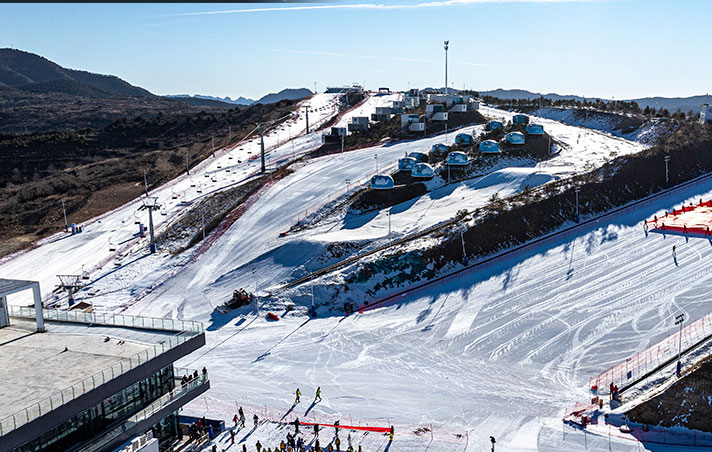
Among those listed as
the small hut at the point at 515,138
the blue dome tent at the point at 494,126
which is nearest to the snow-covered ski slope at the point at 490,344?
the small hut at the point at 515,138

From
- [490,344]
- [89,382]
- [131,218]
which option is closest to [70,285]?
[131,218]

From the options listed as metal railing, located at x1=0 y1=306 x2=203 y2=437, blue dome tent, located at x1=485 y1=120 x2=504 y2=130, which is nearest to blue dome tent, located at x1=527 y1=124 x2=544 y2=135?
blue dome tent, located at x1=485 y1=120 x2=504 y2=130

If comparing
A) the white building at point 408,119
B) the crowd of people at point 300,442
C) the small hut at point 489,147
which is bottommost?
the crowd of people at point 300,442

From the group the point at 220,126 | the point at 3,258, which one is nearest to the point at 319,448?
the point at 3,258

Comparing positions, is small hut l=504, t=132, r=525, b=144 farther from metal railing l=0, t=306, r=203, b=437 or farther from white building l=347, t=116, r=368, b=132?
metal railing l=0, t=306, r=203, b=437

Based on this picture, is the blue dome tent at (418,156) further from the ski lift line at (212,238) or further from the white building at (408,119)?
the white building at (408,119)

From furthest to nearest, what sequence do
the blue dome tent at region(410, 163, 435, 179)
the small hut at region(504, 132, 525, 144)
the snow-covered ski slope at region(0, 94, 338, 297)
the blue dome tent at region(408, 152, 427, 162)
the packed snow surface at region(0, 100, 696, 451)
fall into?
1. the small hut at region(504, 132, 525, 144)
2. the blue dome tent at region(408, 152, 427, 162)
3. the blue dome tent at region(410, 163, 435, 179)
4. the snow-covered ski slope at region(0, 94, 338, 297)
5. the packed snow surface at region(0, 100, 696, 451)
